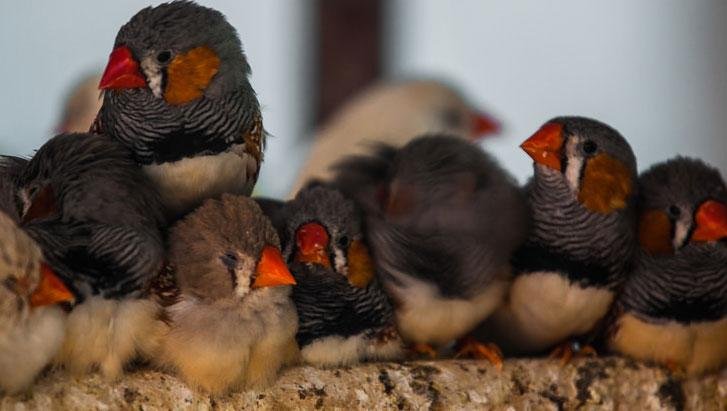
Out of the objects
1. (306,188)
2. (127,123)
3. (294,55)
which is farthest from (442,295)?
(294,55)

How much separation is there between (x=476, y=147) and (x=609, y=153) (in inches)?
10.2

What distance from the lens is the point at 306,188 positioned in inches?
93.2

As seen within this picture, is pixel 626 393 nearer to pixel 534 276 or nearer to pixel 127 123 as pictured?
pixel 534 276

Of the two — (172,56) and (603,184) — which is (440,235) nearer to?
(603,184)

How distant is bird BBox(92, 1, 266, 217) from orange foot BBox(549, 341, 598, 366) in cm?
66

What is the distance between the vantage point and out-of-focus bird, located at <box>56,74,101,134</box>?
12.6 ft

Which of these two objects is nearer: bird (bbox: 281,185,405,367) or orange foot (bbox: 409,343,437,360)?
bird (bbox: 281,185,405,367)

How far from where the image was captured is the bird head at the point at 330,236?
220cm

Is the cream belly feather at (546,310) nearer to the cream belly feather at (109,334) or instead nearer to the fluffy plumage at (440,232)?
the fluffy plumage at (440,232)

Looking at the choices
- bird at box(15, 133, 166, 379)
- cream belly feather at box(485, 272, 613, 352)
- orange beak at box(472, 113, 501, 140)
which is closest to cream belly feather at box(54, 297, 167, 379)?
bird at box(15, 133, 166, 379)

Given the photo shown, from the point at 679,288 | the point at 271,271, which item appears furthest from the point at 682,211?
the point at 271,271

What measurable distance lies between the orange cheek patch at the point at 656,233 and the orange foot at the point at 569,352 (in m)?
0.21

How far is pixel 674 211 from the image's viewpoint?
2.45 m

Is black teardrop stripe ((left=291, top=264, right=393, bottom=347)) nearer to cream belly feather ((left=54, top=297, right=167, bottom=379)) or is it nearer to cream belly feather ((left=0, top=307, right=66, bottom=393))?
cream belly feather ((left=54, top=297, right=167, bottom=379))
